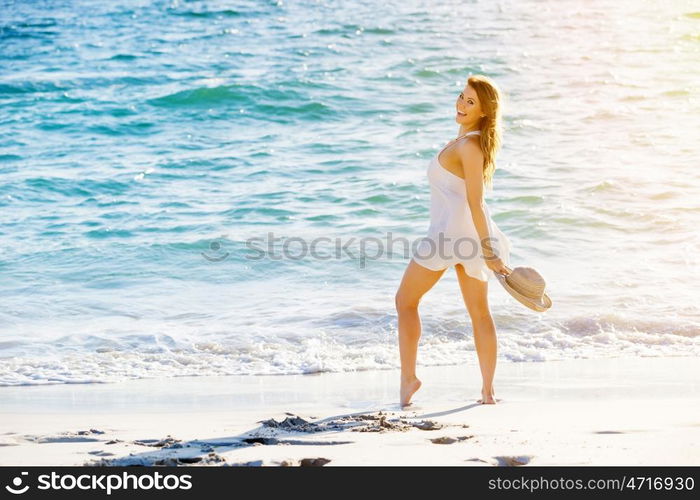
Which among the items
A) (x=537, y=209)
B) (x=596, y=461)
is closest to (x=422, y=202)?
(x=537, y=209)

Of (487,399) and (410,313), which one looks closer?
(410,313)

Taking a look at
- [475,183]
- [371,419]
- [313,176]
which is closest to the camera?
[371,419]

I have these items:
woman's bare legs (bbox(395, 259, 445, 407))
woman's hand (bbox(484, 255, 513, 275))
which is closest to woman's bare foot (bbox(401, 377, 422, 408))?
woman's bare legs (bbox(395, 259, 445, 407))

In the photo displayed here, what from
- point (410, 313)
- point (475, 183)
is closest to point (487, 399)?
point (410, 313)

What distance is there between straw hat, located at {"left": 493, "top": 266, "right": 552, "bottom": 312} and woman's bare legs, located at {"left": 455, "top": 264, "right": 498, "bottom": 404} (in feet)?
0.70

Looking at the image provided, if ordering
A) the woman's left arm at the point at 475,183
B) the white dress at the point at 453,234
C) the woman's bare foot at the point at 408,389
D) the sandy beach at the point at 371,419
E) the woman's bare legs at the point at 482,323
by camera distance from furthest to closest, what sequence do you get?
the woman's bare foot at the point at 408,389 < the woman's bare legs at the point at 482,323 < the white dress at the point at 453,234 < the woman's left arm at the point at 475,183 < the sandy beach at the point at 371,419

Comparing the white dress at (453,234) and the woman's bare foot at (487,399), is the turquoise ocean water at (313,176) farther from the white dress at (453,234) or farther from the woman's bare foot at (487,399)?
the white dress at (453,234)

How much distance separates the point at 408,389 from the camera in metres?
4.92

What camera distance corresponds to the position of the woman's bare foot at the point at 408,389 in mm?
4910

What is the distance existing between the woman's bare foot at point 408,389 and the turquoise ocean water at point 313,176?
1.44 meters

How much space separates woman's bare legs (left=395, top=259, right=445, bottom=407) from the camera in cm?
473

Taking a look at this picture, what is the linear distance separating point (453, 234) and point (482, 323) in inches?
22.2

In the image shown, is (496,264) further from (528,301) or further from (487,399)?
(487,399)

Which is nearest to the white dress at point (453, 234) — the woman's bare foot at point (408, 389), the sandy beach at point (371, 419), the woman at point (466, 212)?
the woman at point (466, 212)
